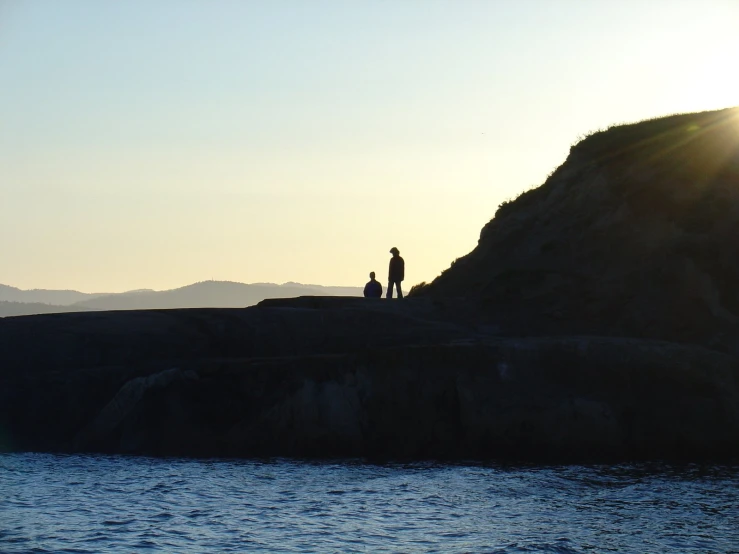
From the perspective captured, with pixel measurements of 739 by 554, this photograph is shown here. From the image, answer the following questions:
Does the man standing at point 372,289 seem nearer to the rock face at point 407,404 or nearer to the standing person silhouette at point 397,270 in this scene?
the standing person silhouette at point 397,270

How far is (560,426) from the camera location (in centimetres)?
2502

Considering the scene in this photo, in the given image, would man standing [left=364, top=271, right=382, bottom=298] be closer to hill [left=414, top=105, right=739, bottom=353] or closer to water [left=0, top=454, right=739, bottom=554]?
hill [left=414, top=105, right=739, bottom=353]

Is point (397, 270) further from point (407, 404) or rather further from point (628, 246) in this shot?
point (407, 404)

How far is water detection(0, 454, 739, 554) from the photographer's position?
55.5 feet

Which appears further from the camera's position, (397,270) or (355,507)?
(397,270)

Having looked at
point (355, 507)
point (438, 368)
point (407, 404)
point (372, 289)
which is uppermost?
point (372, 289)

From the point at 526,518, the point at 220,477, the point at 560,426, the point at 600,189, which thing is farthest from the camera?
the point at 600,189

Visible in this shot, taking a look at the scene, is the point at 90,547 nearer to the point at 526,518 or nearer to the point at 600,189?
the point at 526,518

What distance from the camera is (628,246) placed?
33.8 meters

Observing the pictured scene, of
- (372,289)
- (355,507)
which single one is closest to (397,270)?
(372,289)

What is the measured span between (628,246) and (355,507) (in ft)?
57.4

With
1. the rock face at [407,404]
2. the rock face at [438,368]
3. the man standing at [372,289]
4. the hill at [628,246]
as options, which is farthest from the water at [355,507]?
the man standing at [372,289]

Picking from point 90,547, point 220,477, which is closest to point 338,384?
point 220,477

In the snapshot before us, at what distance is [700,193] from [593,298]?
5115mm
